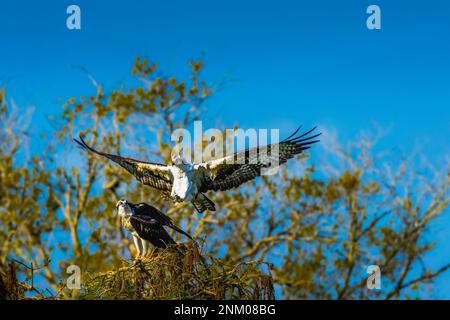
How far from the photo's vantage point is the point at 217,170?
1017 cm

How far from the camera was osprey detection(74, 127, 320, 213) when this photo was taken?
9.88 meters

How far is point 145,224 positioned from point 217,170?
4.39 ft

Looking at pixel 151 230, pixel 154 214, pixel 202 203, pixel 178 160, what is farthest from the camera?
pixel 202 203

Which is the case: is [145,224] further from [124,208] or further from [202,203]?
[202,203]

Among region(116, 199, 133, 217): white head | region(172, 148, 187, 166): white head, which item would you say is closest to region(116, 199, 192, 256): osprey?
region(116, 199, 133, 217): white head

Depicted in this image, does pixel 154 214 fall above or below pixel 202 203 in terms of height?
below

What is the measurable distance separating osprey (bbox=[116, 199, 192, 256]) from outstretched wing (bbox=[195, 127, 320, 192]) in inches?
38.5

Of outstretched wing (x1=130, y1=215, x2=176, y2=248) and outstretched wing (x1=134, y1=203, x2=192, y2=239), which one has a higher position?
outstretched wing (x1=134, y1=203, x2=192, y2=239)

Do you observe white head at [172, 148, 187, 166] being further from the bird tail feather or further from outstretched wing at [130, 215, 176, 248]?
outstretched wing at [130, 215, 176, 248]

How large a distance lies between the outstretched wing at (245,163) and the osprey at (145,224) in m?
0.98

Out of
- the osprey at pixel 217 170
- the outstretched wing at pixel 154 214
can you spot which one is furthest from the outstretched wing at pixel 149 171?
the outstretched wing at pixel 154 214

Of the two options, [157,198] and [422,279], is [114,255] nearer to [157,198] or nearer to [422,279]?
[157,198]

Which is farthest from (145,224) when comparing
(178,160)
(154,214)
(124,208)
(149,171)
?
(149,171)
